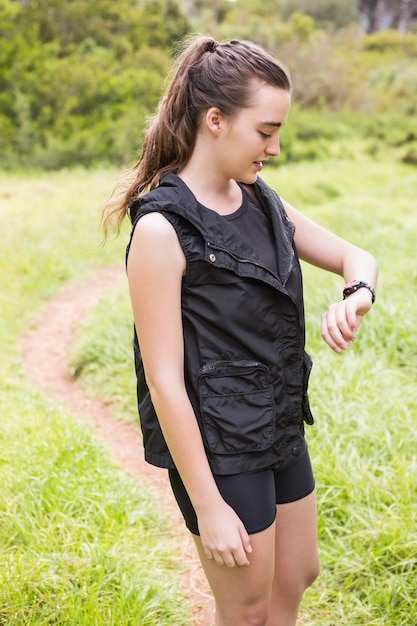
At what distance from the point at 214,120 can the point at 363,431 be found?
93.8 inches

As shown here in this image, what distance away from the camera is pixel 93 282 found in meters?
7.09

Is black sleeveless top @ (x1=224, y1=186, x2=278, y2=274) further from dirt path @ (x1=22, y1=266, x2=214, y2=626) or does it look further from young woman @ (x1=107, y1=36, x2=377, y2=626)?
dirt path @ (x1=22, y1=266, x2=214, y2=626)

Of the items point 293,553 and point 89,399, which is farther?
point 89,399

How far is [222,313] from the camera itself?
162 cm

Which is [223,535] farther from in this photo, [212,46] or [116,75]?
[116,75]

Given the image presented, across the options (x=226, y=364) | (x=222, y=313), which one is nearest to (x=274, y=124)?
(x=222, y=313)

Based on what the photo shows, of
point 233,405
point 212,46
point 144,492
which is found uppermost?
point 212,46

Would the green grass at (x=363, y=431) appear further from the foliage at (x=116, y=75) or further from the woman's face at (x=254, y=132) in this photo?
the foliage at (x=116, y=75)

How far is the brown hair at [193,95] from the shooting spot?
5.29 feet

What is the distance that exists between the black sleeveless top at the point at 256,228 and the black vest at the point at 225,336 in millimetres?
40

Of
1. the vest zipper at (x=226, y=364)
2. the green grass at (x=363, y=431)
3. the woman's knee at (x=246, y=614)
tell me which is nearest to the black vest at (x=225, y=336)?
the vest zipper at (x=226, y=364)

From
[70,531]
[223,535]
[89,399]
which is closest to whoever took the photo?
[223,535]

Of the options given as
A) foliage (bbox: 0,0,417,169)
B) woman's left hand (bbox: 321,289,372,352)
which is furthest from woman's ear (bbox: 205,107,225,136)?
foliage (bbox: 0,0,417,169)

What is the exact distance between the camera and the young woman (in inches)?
61.4
